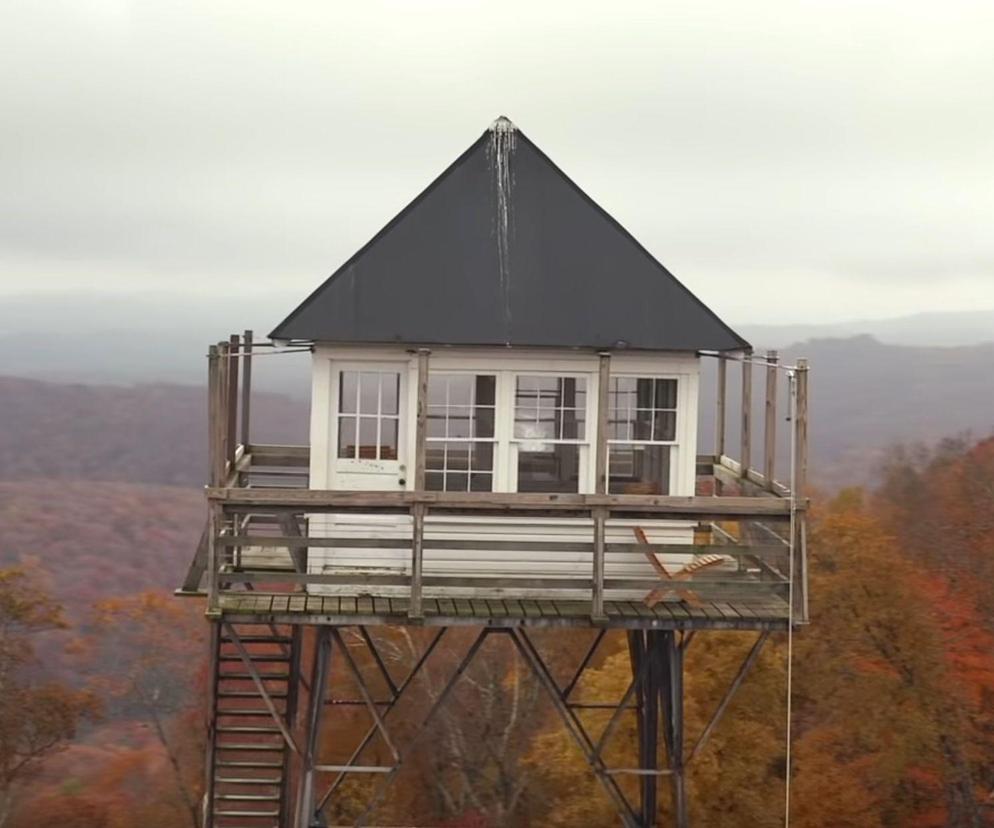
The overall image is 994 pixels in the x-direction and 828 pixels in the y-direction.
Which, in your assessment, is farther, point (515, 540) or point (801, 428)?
point (515, 540)

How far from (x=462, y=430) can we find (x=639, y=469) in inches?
77.7

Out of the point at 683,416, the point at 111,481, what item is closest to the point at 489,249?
the point at 683,416

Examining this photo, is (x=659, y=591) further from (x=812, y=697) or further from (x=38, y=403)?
(x=38, y=403)

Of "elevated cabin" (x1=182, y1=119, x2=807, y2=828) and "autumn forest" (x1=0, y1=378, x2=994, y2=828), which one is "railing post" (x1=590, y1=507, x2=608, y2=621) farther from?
"autumn forest" (x1=0, y1=378, x2=994, y2=828)

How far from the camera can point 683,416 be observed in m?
12.5

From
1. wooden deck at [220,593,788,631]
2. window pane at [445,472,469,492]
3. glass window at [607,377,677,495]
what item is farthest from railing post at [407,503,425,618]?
glass window at [607,377,677,495]

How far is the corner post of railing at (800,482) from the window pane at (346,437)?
396cm

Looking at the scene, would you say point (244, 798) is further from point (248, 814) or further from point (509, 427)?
point (509, 427)

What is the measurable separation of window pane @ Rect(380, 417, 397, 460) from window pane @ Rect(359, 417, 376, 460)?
74 mm

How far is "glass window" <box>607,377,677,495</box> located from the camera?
1259cm

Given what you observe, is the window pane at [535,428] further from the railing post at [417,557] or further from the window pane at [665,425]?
the railing post at [417,557]

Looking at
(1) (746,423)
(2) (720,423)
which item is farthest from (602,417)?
(2) (720,423)

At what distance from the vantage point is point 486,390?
12430mm

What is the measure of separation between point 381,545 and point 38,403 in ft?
255
